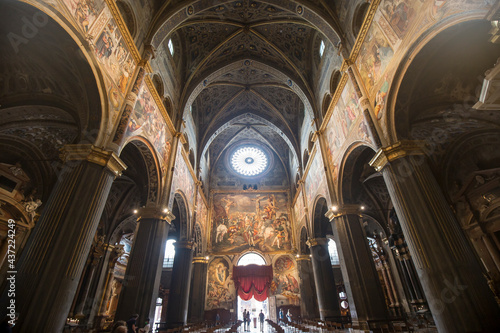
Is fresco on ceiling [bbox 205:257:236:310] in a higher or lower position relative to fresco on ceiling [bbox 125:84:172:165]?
lower

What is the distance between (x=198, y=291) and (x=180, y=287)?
4.29 meters

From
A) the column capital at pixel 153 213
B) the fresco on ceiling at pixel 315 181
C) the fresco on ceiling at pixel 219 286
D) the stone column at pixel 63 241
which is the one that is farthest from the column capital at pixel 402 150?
the fresco on ceiling at pixel 219 286

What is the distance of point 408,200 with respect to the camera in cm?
571

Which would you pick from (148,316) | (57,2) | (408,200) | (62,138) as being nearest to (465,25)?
(408,200)

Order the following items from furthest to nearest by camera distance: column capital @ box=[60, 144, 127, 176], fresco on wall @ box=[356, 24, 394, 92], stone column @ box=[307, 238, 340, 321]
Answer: stone column @ box=[307, 238, 340, 321] < fresco on wall @ box=[356, 24, 394, 92] < column capital @ box=[60, 144, 127, 176]

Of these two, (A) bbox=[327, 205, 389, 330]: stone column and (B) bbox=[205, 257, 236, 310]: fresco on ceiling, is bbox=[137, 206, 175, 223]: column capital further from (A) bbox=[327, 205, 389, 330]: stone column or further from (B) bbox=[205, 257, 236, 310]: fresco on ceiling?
(B) bbox=[205, 257, 236, 310]: fresco on ceiling

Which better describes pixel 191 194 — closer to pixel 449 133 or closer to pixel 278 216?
pixel 278 216

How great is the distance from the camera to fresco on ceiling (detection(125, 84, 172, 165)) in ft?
26.6

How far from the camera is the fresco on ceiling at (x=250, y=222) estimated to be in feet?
63.9

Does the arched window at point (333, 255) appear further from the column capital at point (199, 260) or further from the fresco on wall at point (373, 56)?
the fresco on wall at point (373, 56)

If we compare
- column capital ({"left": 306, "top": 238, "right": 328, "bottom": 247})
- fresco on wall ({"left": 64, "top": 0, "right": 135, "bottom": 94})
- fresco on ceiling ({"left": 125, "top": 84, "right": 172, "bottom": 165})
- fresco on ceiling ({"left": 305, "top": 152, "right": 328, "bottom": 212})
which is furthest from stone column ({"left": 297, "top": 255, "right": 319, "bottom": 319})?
fresco on wall ({"left": 64, "top": 0, "right": 135, "bottom": 94})

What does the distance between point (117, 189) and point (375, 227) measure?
19403 millimetres

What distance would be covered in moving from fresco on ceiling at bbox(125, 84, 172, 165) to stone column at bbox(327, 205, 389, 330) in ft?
26.4

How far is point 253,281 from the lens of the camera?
58.8 ft
